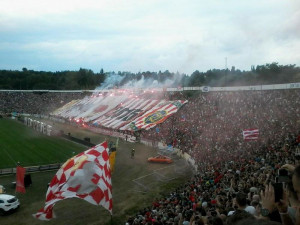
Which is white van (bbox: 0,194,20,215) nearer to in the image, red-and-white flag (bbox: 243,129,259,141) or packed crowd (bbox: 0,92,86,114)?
red-and-white flag (bbox: 243,129,259,141)

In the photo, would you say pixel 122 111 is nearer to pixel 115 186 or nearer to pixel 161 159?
pixel 161 159

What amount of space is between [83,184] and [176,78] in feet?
244

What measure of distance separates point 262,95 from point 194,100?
38.7 feet

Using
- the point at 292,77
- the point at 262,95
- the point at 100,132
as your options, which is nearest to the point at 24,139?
the point at 100,132

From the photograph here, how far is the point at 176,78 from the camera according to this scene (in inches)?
3369

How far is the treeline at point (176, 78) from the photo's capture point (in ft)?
205

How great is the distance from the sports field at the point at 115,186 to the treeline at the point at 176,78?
36841 mm

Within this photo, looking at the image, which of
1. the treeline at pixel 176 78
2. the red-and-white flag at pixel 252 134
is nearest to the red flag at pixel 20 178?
the red-and-white flag at pixel 252 134

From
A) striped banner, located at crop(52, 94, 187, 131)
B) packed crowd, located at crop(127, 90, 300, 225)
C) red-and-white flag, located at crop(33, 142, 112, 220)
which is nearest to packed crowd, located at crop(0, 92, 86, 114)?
striped banner, located at crop(52, 94, 187, 131)

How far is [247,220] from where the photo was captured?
251cm

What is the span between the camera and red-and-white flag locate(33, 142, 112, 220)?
492 inches

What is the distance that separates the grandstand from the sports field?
51 centimetres

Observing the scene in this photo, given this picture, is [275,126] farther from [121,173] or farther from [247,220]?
[247,220]

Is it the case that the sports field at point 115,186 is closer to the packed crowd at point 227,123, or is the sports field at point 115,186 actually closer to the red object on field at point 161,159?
the red object on field at point 161,159
